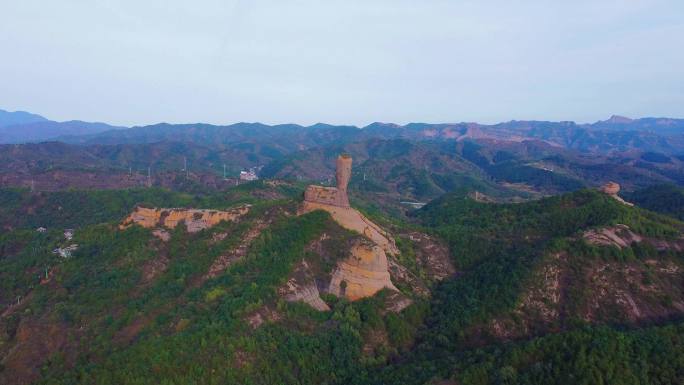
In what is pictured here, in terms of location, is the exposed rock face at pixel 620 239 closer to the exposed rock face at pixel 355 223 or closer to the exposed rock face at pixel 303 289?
the exposed rock face at pixel 355 223

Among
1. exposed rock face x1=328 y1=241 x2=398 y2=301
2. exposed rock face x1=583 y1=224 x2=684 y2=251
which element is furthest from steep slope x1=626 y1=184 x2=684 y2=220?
exposed rock face x1=328 y1=241 x2=398 y2=301

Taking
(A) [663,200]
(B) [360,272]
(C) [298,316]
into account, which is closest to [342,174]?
(B) [360,272]

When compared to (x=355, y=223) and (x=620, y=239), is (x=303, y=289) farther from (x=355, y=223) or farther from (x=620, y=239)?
(x=620, y=239)

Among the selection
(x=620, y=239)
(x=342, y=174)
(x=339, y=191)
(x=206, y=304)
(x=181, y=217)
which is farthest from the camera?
(x=181, y=217)

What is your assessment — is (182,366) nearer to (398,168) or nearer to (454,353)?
(454,353)

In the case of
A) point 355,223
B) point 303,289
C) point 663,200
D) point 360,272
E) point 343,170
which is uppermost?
point 343,170

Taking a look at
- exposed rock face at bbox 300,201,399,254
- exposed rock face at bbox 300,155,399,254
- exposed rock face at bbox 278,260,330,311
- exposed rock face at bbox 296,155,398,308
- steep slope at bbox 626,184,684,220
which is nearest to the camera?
exposed rock face at bbox 278,260,330,311

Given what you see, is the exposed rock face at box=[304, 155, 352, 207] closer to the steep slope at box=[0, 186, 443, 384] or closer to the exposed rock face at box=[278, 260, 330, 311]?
the steep slope at box=[0, 186, 443, 384]
